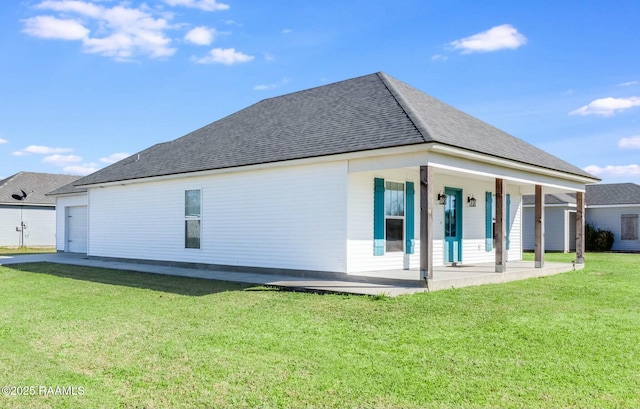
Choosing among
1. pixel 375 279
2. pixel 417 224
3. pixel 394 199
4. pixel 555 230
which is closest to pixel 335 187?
pixel 394 199

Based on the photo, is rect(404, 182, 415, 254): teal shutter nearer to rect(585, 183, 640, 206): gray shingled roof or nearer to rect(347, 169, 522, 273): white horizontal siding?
rect(347, 169, 522, 273): white horizontal siding

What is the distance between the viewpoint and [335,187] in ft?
39.6

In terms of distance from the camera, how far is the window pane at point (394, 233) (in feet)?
42.8

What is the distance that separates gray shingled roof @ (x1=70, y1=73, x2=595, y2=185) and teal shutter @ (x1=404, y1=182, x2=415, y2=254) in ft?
6.43

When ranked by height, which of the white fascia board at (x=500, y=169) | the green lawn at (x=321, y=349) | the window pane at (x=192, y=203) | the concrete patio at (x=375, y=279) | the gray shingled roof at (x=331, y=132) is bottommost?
the green lawn at (x=321, y=349)

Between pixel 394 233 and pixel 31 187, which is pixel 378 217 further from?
pixel 31 187

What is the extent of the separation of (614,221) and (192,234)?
81.5ft

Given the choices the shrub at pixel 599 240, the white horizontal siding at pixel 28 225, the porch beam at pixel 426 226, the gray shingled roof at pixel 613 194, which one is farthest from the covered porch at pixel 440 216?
the white horizontal siding at pixel 28 225

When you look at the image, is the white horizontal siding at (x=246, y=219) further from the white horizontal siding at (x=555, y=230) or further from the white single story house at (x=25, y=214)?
the white horizontal siding at (x=555, y=230)

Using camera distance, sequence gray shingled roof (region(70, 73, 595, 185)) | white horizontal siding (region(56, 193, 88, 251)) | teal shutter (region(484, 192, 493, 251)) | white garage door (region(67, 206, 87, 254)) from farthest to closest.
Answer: white horizontal siding (region(56, 193, 88, 251)) → white garage door (region(67, 206, 87, 254)) → teal shutter (region(484, 192, 493, 251)) → gray shingled roof (region(70, 73, 595, 185))

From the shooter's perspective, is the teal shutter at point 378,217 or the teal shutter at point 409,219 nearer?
the teal shutter at point 378,217

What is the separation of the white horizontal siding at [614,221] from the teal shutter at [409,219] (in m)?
21.2

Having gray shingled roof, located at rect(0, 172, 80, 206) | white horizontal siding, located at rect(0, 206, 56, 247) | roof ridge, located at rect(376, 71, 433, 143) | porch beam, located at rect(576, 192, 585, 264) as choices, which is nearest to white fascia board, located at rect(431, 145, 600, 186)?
roof ridge, located at rect(376, 71, 433, 143)

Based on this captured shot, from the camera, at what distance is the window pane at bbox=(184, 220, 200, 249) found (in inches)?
611
